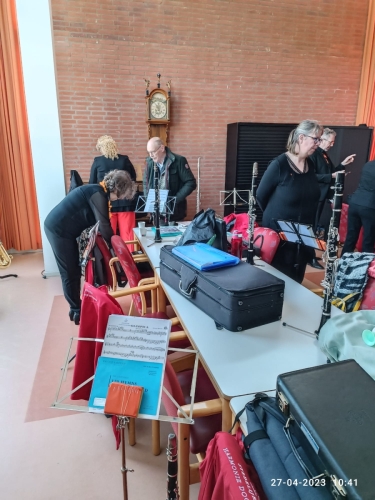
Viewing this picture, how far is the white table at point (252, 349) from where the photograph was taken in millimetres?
1137

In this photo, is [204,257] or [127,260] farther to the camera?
[127,260]

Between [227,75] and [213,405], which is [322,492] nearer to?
[213,405]

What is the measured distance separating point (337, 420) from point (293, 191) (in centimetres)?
187

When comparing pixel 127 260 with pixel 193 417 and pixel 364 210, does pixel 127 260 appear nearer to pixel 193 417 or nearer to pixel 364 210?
pixel 193 417

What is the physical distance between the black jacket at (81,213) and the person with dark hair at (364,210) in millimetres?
2642

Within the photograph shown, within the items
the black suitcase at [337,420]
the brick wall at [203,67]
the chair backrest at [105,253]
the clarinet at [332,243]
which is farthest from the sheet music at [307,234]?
the brick wall at [203,67]

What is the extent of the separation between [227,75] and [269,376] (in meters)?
5.06

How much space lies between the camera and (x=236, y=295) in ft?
4.61

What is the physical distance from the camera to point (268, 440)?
34.1 inches

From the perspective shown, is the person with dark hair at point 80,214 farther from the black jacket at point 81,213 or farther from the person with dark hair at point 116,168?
the person with dark hair at point 116,168

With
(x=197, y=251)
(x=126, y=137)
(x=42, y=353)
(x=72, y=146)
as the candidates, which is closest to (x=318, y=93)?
(x=126, y=137)

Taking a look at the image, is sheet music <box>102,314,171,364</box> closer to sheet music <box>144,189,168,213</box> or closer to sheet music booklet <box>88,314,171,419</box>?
sheet music booklet <box>88,314,171,419</box>

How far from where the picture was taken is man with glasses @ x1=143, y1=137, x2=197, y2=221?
364 cm

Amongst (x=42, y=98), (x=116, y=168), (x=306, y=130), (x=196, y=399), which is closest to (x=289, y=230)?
(x=306, y=130)
